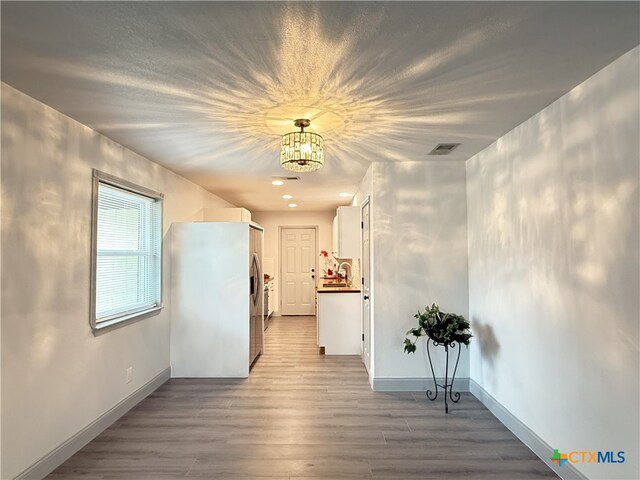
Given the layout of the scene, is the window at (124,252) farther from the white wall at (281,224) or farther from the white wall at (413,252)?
the white wall at (281,224)

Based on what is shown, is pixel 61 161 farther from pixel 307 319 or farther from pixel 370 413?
pixel 307 319

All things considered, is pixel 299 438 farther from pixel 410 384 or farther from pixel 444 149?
pixel 444 149

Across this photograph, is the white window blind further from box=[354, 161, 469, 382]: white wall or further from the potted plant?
the potted plant

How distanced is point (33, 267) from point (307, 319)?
5.94 metres

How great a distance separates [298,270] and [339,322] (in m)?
3.34

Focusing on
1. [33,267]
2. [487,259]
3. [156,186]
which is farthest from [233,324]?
[487,259]

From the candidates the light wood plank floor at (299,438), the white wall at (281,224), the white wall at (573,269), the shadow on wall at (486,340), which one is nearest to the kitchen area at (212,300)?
the light wood plank floor at (299,438)

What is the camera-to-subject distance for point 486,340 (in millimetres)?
3277

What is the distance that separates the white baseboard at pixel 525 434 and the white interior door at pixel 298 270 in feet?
16.6

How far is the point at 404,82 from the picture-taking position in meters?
2.00

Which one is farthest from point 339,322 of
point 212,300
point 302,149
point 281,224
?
point 281,224

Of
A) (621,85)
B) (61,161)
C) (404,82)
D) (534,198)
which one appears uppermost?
(404,82)

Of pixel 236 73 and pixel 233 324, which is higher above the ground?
pixel 236 73

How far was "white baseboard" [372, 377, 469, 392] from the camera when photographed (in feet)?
11.9
